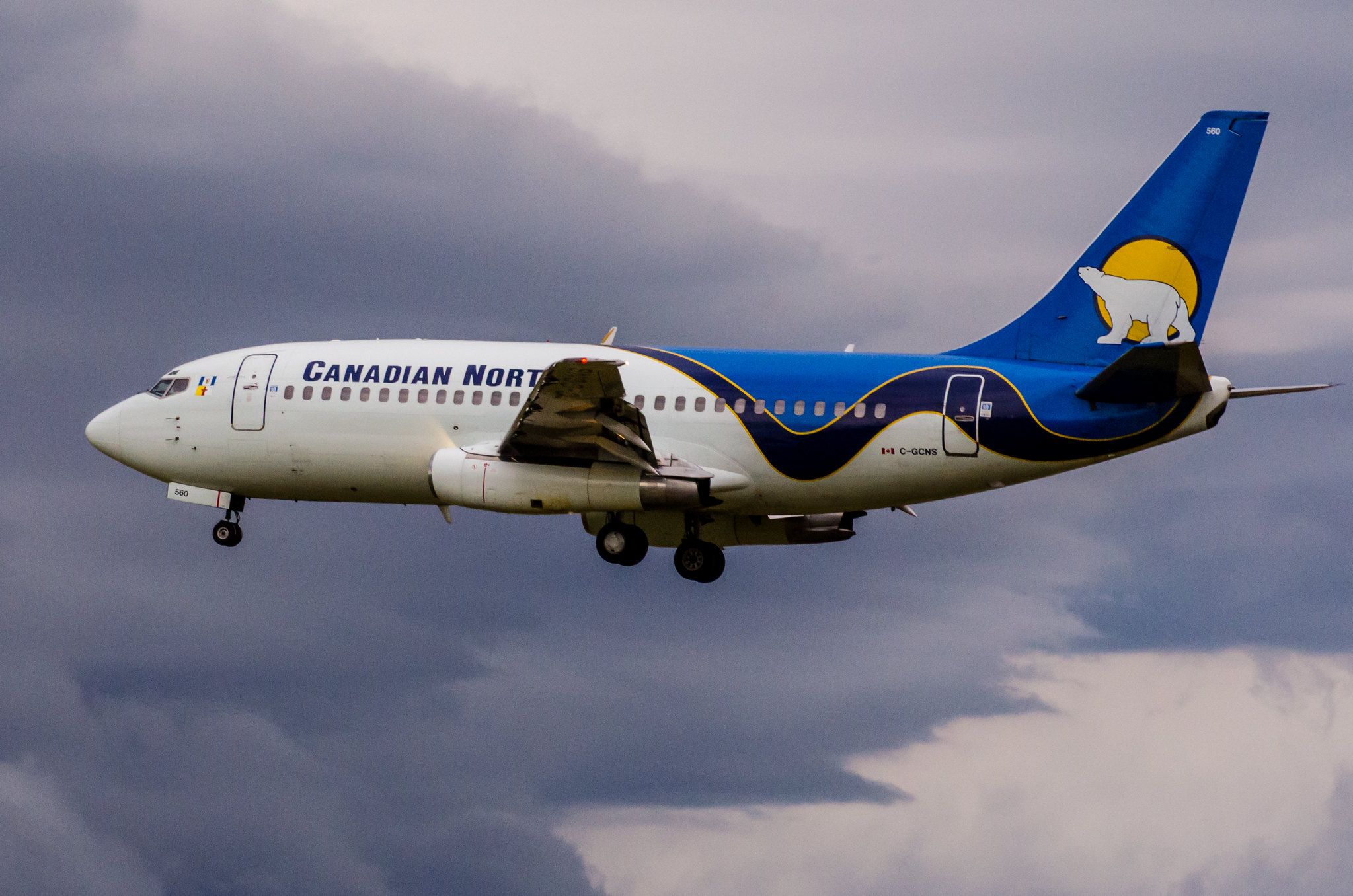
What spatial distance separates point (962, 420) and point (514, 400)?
1216 centimetres

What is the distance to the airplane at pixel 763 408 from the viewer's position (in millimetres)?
49875

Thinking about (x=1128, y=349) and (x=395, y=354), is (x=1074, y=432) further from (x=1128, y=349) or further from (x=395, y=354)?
(x=395, y=354)

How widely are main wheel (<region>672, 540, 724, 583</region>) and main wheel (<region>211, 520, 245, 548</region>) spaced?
12.9m

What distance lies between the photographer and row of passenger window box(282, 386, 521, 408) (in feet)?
175

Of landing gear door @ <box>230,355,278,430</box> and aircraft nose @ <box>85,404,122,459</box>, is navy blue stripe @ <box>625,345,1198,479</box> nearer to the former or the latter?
landing gear door @ <box>230,355,278,430</box>

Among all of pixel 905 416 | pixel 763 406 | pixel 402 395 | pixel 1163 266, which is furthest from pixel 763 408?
pixel 1163 266

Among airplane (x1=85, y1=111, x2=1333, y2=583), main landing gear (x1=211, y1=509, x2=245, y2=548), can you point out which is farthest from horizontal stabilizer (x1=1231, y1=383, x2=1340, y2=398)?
main landing gear (x1=211, y1=509, x2=245, y2=548)

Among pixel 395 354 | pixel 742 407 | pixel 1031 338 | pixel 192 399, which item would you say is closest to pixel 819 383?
pixel 742 407

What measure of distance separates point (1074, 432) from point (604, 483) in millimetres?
12243

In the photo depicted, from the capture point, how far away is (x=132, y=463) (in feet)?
189

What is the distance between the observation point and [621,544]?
179 ft

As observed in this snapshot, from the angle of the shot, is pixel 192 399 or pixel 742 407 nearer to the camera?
pixel 742 407

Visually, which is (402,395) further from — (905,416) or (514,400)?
(905,416)

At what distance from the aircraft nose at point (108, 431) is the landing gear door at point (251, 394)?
4.33 metres
